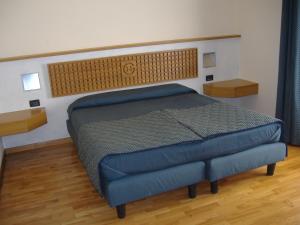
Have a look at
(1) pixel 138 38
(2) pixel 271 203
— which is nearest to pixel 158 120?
(2) pixel 271 203

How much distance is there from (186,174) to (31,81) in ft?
6.75

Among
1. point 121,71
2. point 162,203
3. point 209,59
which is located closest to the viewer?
point 162,203

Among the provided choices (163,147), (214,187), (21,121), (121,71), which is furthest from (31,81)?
(214,187)

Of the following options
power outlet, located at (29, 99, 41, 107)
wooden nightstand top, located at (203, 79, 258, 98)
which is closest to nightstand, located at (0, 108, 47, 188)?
power outlet, located at (29, 99, 41, 107)

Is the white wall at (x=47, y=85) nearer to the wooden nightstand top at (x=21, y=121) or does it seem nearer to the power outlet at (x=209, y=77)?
the power outlet at (x=209, y=77)

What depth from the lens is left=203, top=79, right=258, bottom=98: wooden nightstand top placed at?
3819 mm

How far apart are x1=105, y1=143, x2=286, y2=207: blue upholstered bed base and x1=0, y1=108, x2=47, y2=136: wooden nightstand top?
1383 millimetres

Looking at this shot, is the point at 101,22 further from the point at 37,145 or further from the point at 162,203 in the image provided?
the point at 162,203

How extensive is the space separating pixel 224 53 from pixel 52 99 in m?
2.15

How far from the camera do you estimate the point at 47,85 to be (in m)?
3.58

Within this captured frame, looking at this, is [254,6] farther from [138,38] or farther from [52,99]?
[52,99]

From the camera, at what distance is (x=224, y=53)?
13.7ft

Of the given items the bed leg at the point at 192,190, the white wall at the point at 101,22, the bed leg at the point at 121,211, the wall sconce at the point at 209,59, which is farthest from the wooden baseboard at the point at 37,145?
the wall sconce at the point at 209,59

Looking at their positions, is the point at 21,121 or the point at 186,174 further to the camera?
the point at 21,121
